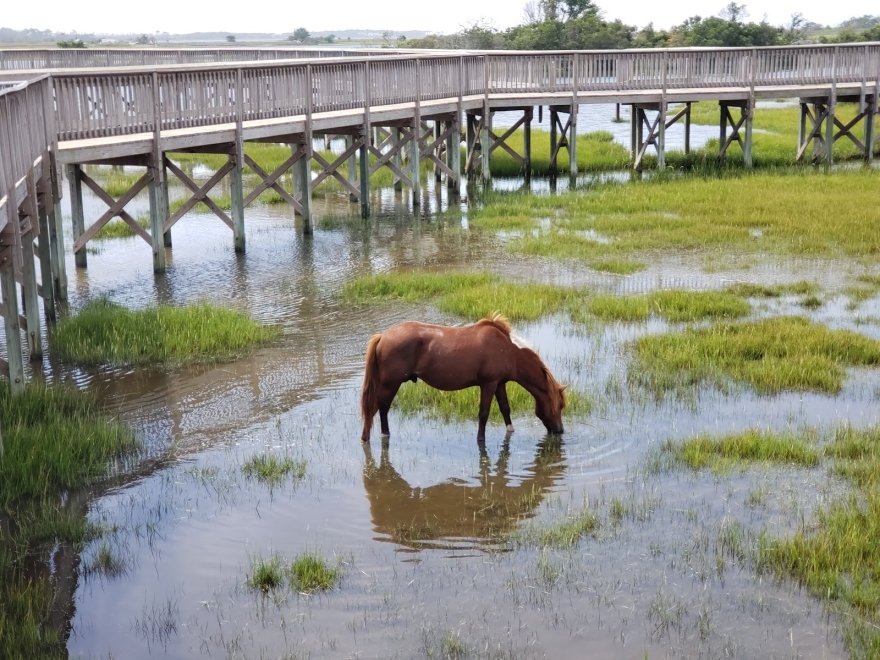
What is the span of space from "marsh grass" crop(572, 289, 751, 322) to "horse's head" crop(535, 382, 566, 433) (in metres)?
4.87

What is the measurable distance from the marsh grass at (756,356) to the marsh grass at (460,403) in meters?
1.10

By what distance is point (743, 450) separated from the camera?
10.8 metres

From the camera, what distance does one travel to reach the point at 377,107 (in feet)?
80.1

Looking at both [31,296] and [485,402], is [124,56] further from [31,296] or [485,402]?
[485,402]

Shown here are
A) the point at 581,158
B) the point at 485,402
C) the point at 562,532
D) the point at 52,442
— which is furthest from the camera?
the point at 581,158

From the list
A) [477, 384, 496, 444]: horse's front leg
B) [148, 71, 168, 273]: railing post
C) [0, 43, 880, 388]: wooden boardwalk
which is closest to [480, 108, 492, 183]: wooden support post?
[0, 43, 880, 388]: wooden boardwalk

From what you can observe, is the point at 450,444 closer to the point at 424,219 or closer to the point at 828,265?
the point at 828,265

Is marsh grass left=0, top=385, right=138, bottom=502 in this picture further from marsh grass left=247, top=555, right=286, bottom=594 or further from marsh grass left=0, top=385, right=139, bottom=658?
marsh grass left=247, top=555, right=286, bottom=594

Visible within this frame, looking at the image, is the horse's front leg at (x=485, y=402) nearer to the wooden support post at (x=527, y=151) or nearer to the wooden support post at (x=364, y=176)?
the wooden support post at (x=364, y=176)

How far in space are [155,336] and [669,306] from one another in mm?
6926

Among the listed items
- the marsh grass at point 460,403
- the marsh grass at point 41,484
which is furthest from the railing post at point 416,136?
the marsh grass at point 41,484

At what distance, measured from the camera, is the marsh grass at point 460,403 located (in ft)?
39.5

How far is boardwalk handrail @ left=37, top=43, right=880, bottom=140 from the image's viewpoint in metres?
17.2

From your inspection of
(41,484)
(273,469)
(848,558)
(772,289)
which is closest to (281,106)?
(772,289)
